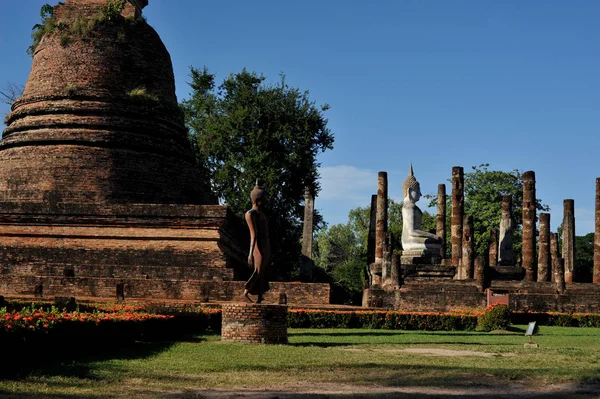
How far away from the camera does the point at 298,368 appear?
9125mm

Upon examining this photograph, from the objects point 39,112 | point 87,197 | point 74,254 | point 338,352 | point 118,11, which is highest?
point 118,11

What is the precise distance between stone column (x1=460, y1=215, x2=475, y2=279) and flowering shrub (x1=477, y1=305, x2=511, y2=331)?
8.82 metres

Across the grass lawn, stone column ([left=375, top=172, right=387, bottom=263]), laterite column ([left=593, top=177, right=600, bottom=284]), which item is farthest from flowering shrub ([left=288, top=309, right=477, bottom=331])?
laterite column ([left=593, top=177, right=600, bottom=284])

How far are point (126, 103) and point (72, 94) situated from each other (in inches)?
55.7

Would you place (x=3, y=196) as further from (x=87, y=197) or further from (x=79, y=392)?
(x=79, y=392)

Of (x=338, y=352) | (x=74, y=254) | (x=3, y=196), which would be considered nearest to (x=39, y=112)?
(x=3, y=196)

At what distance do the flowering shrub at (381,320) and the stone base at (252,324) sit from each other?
5.31 meters

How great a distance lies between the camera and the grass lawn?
24.7 ft

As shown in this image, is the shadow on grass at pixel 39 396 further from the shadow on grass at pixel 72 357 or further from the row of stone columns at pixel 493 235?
the row of stone columns at pixel 493 235

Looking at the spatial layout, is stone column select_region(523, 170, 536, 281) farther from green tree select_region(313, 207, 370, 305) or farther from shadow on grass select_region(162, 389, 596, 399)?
green tree select_region(313, 207, 370, 305)

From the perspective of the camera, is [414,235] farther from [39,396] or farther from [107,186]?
[39,396]

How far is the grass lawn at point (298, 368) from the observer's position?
754cm

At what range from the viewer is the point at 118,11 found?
76.6 feet

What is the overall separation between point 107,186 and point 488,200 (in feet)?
100
